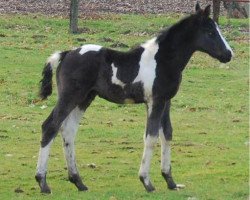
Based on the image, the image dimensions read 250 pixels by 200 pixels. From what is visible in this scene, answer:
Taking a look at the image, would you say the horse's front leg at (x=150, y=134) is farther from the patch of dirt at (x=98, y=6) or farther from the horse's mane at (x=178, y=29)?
the patch of dirt at (x=98, y=6)

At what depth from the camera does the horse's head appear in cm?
1120

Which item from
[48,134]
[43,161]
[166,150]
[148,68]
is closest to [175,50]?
Result: [148,68]

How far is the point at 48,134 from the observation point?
11.0m

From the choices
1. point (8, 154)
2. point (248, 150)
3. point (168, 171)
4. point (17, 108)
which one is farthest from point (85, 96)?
point (17, 108)

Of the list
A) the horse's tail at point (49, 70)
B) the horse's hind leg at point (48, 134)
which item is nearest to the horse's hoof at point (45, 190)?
the horse's hind leg at point (48, 134)

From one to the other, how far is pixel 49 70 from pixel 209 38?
2.30 meters

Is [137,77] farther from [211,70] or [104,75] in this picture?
[211,70]

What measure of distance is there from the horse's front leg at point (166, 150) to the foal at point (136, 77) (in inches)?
0.6

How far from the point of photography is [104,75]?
11.2 meters

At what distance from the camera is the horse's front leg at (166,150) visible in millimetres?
11336

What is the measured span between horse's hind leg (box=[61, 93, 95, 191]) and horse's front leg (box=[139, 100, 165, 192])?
849mm

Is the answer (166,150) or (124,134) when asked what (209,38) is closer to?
(166,150)

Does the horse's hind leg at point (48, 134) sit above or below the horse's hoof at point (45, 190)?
above

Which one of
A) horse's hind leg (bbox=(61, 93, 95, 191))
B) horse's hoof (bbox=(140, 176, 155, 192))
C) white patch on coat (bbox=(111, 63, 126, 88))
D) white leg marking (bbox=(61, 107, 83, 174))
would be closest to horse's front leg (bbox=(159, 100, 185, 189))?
horse's hoof (bbox=(140, 176, 155, 192))
